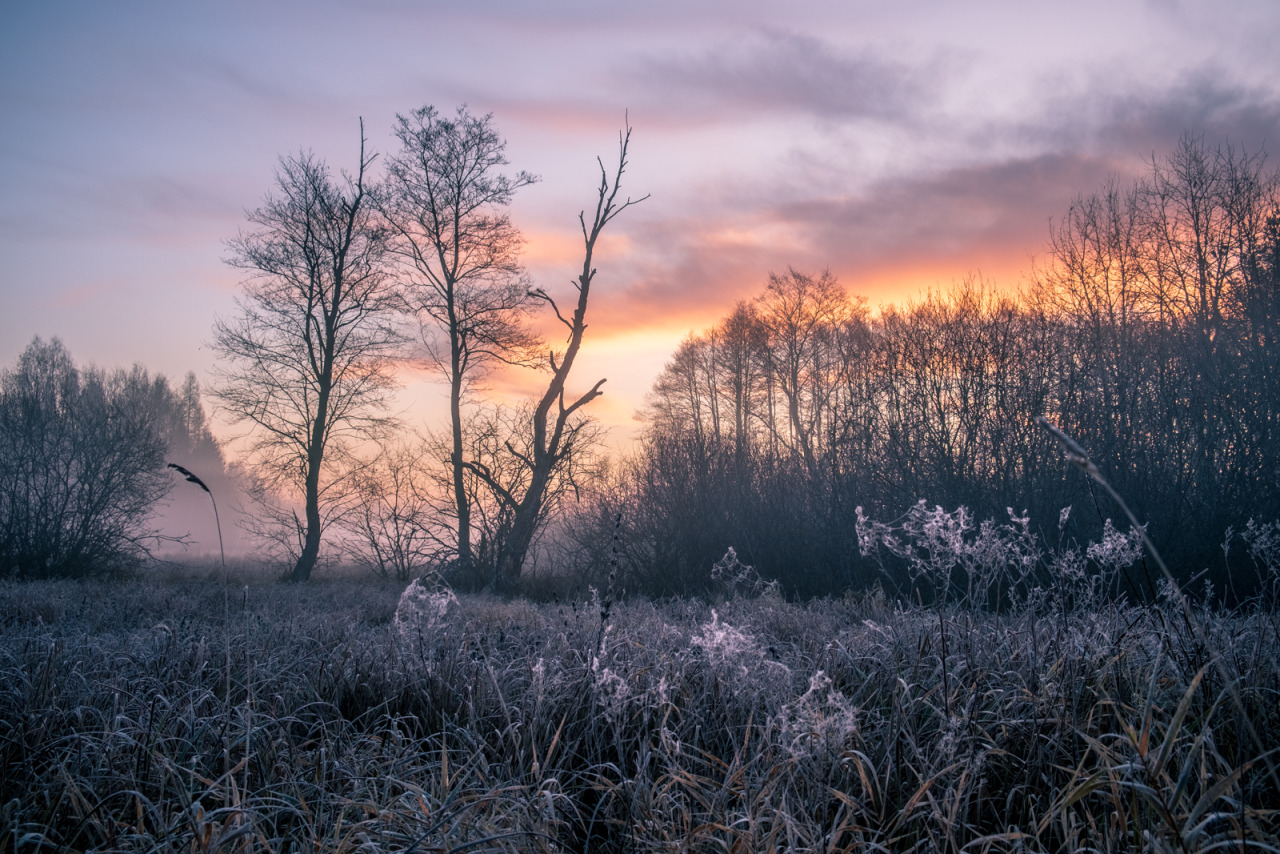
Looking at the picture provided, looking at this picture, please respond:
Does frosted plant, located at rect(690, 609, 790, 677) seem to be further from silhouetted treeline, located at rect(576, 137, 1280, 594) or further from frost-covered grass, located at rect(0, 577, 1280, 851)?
silhouetted treeline, located at rect(576, 137, 1280, 594)

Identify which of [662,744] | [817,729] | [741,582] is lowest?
[741,582]

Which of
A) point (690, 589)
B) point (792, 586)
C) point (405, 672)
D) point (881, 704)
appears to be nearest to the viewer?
point (881, 704)

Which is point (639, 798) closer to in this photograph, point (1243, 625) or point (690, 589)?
point (1243, 625)

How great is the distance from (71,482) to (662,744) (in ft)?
52.6

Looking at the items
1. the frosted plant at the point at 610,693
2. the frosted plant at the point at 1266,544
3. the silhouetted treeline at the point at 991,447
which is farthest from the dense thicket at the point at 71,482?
the frosted plant at the point at 1266,544

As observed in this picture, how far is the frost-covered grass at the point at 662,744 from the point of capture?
2.01m

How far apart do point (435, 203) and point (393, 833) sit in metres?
16.6

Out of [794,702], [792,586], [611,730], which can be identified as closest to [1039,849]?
[794,702]

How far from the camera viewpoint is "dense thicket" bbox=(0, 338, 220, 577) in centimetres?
1332

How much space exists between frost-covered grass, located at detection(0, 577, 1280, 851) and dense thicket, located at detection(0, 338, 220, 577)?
467 inches

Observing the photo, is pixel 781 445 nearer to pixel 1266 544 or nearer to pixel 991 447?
pixel 991 447

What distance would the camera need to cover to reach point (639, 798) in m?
2.35

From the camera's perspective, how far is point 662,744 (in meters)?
2.59

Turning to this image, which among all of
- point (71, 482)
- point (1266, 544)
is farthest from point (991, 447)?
point (71, 482)
